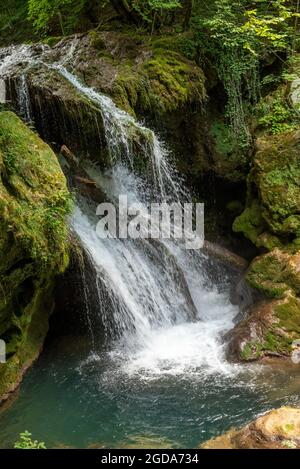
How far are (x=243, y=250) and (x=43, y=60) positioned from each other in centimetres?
621

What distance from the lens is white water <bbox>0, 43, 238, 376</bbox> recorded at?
320 inches

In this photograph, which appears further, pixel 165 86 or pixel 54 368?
pixel 165 86

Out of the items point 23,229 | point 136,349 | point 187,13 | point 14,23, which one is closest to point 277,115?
point 187,13

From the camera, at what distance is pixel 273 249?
31.0 feet

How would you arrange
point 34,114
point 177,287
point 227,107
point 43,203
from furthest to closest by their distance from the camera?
point 227,107 < point 177,287 < point 34,114 < point 43,203

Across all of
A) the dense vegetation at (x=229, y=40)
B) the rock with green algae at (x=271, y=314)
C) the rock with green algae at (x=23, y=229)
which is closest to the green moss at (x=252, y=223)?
the rock with green algae at (x=271, y=314)

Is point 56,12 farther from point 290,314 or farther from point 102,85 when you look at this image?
point 290,314

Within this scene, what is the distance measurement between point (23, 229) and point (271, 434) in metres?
3.63

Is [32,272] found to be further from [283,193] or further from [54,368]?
[283,193]

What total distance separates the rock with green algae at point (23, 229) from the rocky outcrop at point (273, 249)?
3273mm

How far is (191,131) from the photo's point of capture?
39.2 ft

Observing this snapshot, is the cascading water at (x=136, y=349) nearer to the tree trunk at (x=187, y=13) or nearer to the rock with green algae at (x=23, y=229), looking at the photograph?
the rock with green algae at (x=23, y=229)

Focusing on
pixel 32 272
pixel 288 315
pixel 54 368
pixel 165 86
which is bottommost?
pixel 54 368

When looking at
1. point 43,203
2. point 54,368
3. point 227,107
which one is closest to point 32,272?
point 43,203
